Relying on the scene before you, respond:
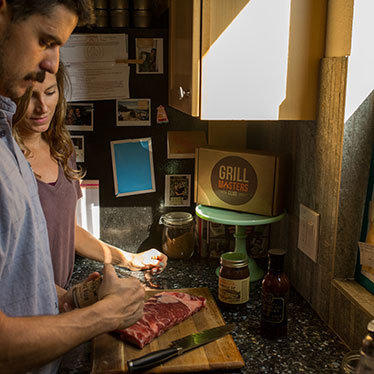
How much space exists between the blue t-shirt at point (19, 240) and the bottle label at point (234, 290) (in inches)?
21.2

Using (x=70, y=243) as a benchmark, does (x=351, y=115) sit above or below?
above

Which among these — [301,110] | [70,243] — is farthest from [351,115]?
[70,243]

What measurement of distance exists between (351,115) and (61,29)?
725 millimetres

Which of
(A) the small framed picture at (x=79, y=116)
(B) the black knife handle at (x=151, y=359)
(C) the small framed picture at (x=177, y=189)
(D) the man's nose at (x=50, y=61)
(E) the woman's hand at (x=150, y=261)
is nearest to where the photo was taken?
(D) the man's nose at (x=50, y=61)

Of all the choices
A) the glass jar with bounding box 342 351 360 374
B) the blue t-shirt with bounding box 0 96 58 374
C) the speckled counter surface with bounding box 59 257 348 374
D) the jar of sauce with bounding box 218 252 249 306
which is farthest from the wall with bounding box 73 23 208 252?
the glass jar with bounding box 342 351 360 374

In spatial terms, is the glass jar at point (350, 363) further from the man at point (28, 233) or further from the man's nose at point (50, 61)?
the man's nose at point (50, 61)

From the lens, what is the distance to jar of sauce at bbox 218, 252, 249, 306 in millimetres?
1332

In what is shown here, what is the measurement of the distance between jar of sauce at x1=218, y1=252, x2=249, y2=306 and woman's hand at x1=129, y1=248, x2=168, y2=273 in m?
0.36

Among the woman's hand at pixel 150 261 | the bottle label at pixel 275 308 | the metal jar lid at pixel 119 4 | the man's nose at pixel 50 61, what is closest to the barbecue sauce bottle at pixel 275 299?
the bottle label at pixel 275 308

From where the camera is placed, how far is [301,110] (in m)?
1.31

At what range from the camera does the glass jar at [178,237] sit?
1.79 metres

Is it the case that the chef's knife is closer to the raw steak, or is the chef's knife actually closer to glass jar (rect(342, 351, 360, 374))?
the raw steak

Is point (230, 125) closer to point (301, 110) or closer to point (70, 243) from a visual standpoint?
point (301, 110)

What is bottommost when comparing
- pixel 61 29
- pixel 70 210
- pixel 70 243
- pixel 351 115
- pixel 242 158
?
pixel 70 243
